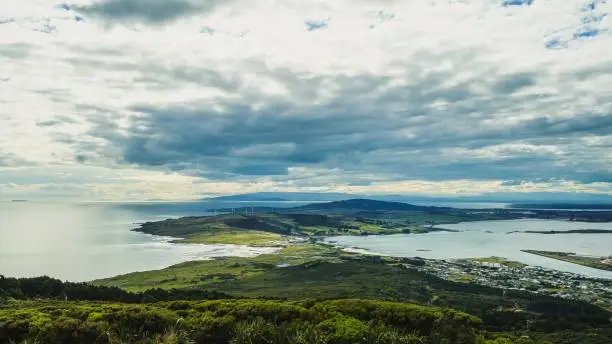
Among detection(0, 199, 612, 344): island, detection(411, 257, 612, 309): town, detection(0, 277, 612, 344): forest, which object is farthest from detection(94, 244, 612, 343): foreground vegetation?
detection(0, 277, 612, 344): forest

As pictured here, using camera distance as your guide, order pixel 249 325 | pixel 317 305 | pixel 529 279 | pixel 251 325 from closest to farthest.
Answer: pixel 251 325, pixel 249 325, pixel 317 305, pixel 529 279

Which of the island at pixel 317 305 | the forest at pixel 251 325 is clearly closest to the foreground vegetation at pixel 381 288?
the island at pixel 317 305

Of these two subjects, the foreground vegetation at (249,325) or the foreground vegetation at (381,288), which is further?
the foreground vegetation at (381,288)

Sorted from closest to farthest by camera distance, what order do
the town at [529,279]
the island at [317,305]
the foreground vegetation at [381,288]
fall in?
the island at [317,305] < the foreground vegetation at [381,288] < the town at [529,279]

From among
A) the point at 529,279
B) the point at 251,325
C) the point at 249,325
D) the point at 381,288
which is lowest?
the point at 529,279

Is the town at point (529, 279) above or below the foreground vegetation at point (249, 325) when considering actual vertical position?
below

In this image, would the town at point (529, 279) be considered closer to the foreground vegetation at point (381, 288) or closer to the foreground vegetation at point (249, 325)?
the foreground vegetation at point (381, 288)

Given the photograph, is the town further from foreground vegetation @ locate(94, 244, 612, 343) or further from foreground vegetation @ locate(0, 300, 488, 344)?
foreground vegetation @ locate(0, 300, 488, 344)

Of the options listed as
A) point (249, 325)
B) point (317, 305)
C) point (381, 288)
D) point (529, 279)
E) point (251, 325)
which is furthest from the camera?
point (529, 279)

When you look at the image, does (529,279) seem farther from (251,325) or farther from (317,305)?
(251,325)

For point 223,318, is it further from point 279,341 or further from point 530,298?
point 530,298

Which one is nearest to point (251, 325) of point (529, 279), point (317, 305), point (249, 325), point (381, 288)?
point (249, 325)
